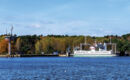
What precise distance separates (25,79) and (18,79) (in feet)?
3.83

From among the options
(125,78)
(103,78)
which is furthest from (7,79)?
(125,78)

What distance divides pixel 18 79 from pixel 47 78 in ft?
15.6

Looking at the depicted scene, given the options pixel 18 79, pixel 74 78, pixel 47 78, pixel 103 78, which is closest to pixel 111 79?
pixel 103 78

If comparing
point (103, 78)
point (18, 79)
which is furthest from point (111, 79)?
point (18, 79)

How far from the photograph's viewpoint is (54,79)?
5681cm

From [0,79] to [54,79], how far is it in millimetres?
8744

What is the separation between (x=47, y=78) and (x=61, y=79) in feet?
9.53

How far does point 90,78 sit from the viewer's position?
5797cm

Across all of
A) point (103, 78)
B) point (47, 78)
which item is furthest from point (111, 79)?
point (47, 78)

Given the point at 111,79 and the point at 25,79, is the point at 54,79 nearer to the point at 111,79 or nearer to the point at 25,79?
the point at 25,79

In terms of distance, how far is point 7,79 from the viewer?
5744 centimetres

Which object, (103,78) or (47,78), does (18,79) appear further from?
(103,78)

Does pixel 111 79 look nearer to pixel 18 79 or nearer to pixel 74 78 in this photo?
pixel 74 78

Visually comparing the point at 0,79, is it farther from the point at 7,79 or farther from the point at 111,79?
the point at 111,79
